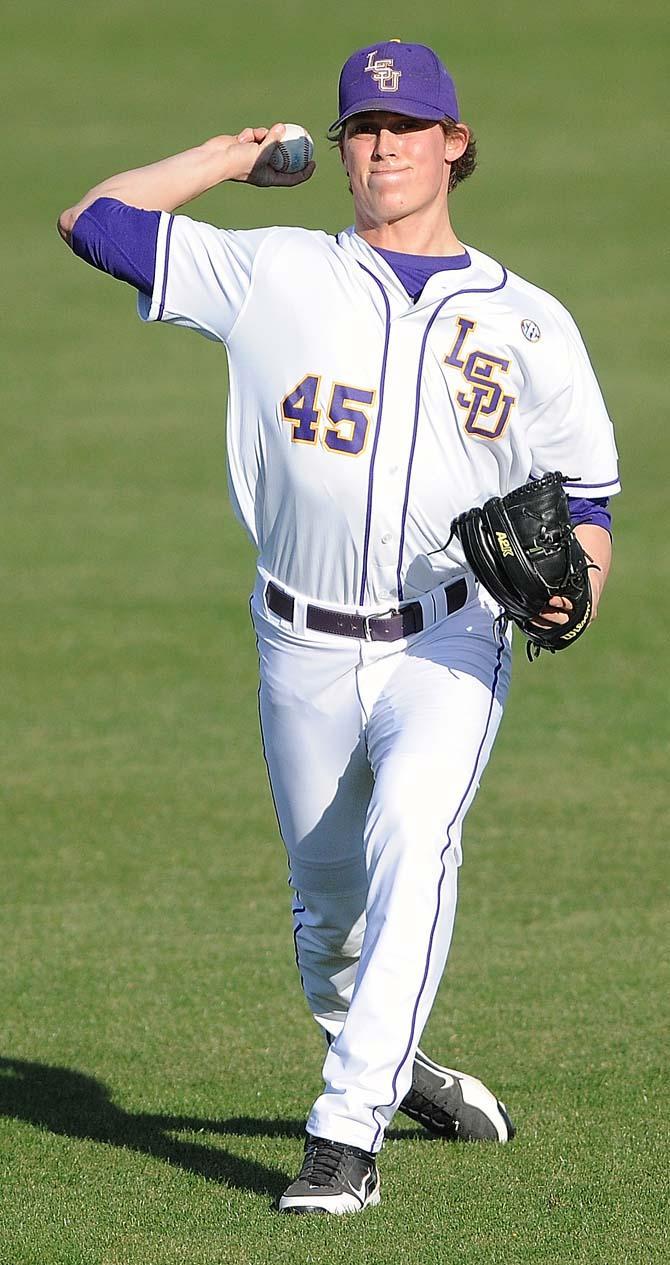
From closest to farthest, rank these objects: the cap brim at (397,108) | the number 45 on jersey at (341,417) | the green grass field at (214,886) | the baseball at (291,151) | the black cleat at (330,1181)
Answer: the black cleat at (330,1181) → the green grass field at (214,886) → the number 45 on jersey at (341,417) → the cap brim at (397,108) → the baseball at (291,151)

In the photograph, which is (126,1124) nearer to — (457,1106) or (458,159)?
(457,1106)

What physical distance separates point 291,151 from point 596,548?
127 cm

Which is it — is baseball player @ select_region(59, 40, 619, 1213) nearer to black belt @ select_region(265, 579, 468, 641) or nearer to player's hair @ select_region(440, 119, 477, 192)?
black belt @ select_region(265, 579, 468, 641)

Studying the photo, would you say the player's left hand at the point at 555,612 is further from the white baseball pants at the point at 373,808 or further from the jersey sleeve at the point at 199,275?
the jersey sleeve at the point at 199,275

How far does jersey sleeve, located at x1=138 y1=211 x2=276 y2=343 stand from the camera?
4.32 meters

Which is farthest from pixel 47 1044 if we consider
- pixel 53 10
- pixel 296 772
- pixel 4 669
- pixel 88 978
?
pixel 53 10

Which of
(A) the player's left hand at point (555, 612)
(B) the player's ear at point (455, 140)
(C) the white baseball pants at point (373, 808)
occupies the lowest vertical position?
(C) the white baseball pants at point (373, 808)

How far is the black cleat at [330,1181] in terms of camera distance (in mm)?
3873

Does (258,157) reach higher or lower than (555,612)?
higher

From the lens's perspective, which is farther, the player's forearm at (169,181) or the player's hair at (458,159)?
the player's hair at (458,159)

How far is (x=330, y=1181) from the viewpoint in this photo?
389cm

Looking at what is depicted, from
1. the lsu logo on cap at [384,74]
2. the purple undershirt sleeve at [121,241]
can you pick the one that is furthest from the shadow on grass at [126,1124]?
the lsu logo on cap at [384,74]

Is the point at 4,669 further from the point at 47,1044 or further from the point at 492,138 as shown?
the point at 492,138

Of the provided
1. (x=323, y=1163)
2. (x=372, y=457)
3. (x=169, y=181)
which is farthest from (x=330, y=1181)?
(x=169, y=181)
